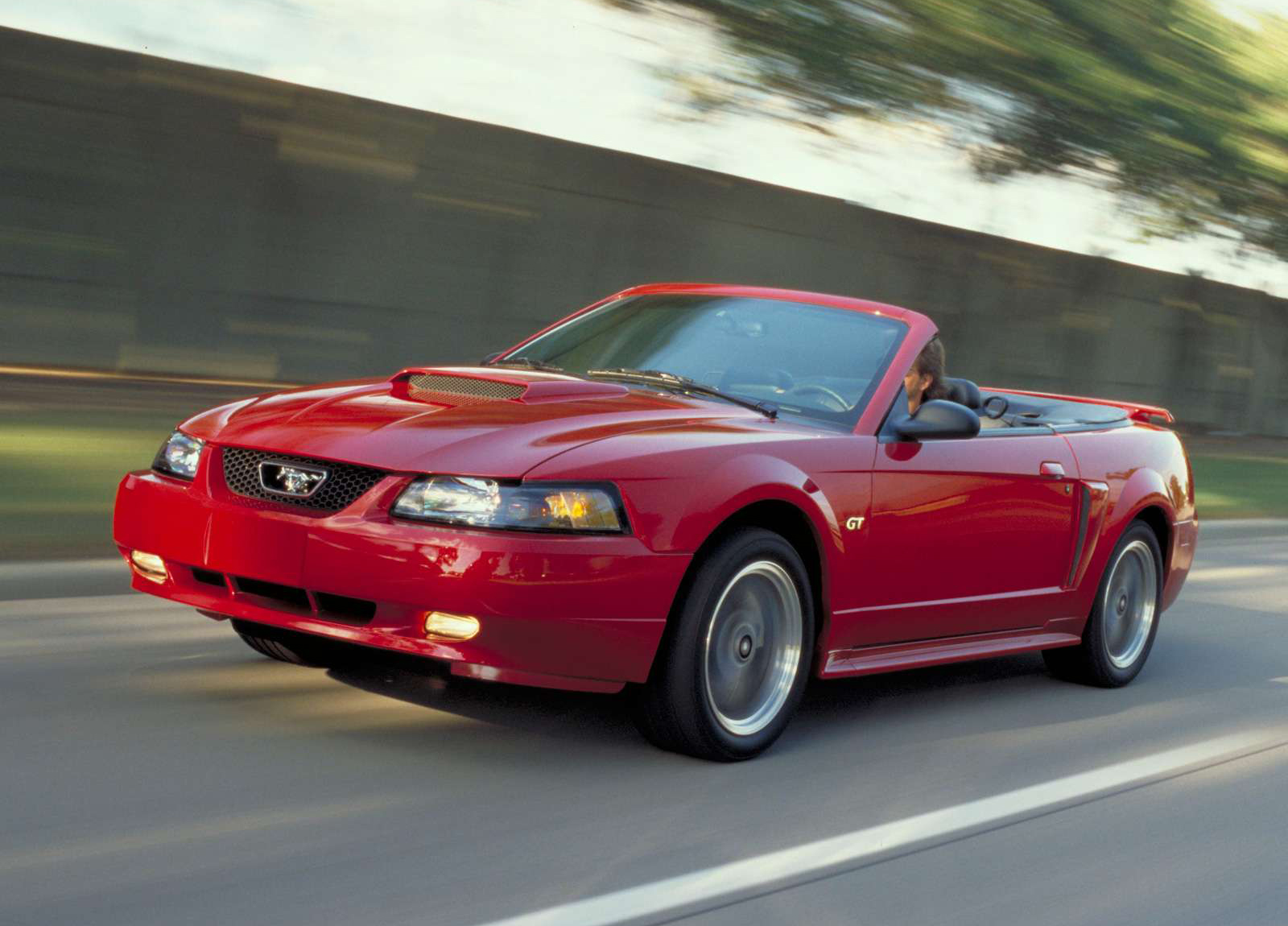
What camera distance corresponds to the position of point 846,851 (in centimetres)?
442

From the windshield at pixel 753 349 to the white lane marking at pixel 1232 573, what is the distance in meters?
5.83

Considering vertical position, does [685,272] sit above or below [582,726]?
above

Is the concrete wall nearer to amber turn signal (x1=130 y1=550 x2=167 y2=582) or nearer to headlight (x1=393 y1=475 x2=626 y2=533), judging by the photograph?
amber turn signal (x1=130 y1=550 x2=167 y2=582)

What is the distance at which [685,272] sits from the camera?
1612 cm

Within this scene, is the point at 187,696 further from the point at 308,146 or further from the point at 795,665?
the point at 308,146

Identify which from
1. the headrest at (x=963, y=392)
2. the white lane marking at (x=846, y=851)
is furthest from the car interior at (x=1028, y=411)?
the white lane marking at (x=846, y=851)

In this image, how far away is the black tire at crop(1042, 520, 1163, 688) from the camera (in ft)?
23.3

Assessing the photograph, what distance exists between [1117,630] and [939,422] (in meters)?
2.11

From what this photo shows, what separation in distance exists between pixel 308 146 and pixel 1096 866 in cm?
983

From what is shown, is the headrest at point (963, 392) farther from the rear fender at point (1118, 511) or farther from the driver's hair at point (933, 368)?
the rear fender at point (1118, 511)

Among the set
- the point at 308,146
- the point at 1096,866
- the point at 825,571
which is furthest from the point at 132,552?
the point at 308,146

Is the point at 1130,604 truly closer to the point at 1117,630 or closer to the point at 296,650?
the point at 1117,630

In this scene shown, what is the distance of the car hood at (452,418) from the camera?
471 cm

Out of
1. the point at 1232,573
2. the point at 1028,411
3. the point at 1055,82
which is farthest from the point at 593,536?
the point at 1055,82
